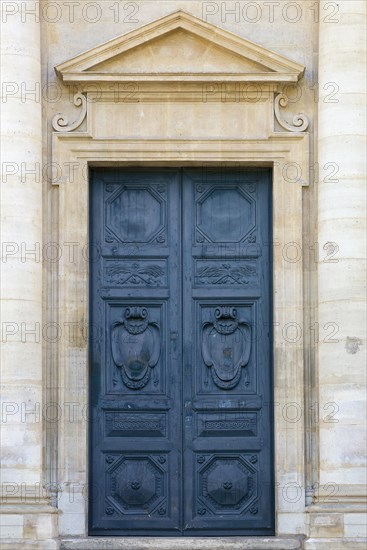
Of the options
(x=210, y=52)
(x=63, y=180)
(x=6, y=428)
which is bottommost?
(x=6, y=428)

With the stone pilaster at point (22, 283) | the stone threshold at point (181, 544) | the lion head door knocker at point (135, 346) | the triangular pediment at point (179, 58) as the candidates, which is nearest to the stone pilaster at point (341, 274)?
the stone threshold at point (181, 544)

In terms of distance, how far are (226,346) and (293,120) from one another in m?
2.48

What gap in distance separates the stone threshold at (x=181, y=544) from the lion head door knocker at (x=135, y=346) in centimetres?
166

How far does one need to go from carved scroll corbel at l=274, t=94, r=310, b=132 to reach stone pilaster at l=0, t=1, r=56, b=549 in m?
2.50

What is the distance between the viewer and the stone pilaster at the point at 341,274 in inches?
685

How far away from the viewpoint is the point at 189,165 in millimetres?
18375

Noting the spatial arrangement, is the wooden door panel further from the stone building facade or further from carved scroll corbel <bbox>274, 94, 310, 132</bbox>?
carved scroll corbel <bbox>274, 94, 310, 132</bbox>

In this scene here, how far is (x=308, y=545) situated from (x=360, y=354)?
1.99 metres

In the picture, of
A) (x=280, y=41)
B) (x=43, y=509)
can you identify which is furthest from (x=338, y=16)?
(x=43, y=509)

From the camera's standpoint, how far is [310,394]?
17984mm

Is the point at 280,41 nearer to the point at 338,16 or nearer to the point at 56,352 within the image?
the point at 338,16

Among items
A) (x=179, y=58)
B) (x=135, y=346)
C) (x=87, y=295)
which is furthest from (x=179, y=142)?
(x=135, y=346)

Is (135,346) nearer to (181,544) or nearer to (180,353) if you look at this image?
(180,353)

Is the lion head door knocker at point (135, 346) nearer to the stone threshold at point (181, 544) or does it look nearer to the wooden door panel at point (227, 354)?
the wooden door panel at point (227, 354)
